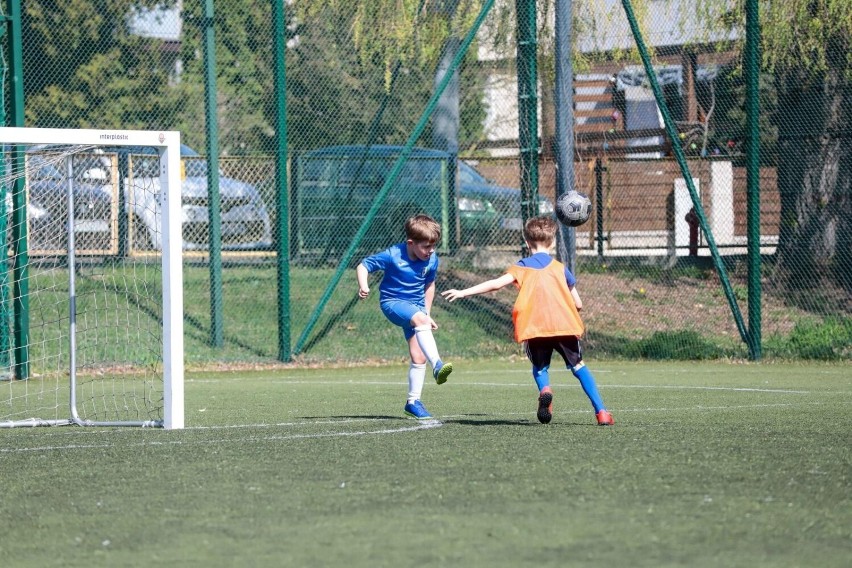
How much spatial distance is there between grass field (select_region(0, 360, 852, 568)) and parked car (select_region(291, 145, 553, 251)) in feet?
19.0

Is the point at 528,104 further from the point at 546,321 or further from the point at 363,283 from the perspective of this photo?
the point at 546,321

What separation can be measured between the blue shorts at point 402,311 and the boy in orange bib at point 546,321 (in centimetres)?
106

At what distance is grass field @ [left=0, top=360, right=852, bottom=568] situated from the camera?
399 centimetres

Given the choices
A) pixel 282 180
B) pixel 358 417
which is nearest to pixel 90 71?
pixel 282 180

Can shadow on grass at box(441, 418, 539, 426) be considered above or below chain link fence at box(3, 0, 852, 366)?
below

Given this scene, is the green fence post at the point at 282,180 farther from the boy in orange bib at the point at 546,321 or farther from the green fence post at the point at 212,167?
the boy in orange bib at the point at 546,321

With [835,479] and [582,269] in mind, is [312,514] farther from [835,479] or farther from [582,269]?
[582,269]

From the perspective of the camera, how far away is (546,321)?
7371mm

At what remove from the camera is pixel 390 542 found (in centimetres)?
408

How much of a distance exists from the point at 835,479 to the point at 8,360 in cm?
965

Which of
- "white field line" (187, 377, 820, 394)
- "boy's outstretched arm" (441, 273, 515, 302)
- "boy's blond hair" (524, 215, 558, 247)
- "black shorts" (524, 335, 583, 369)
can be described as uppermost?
"boy's blond hair" (524, 215, 558, 247)

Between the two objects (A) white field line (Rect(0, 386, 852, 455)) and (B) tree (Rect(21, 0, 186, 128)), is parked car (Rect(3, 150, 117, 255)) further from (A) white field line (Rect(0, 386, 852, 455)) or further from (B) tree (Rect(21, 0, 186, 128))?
(A) white field line (Rect(0, 386, 852, 455))

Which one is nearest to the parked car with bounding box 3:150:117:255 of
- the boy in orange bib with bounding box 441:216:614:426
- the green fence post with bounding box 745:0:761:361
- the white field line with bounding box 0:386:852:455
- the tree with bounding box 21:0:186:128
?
the tree with bounding box 21:0:186:128

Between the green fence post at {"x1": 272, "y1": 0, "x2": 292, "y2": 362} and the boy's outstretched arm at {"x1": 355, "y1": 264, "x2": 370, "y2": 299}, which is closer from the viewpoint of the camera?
the boy's outstretched arm at {"x1": 355, "y1": 264, "x2": 370, "y2": 299}
